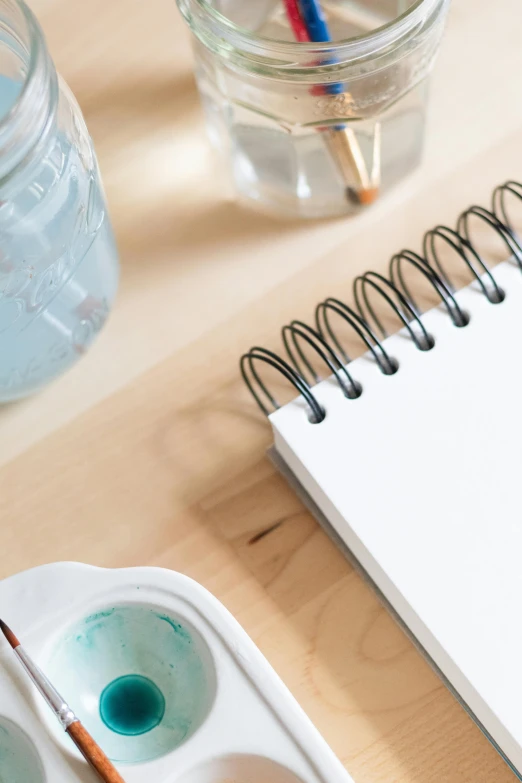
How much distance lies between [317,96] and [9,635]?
32cm

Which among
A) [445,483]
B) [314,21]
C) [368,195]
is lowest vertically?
[445,483]

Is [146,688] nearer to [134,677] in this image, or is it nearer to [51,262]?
[134,677]

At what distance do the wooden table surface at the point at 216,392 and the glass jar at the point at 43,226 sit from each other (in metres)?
0.04

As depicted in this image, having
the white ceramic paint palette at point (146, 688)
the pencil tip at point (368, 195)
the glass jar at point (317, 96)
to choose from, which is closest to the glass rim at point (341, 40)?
the glass jar at point (317, 96)

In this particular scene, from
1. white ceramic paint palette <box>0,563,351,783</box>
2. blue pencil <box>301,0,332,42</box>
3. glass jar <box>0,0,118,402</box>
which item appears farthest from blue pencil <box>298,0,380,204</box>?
white ceramic paint palette <box>0,563,351,783</box>

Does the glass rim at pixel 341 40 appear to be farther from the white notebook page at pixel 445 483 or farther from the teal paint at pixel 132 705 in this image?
the teal paint at pixel 132 705

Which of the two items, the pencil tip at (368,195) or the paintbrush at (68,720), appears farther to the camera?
the pencil tip at (368,195)

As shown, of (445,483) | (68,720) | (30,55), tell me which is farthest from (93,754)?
(30,55)

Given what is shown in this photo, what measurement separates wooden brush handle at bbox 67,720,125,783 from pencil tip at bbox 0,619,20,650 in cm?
5

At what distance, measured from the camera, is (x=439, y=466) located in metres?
0.43

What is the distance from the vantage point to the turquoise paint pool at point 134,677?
1.33ft

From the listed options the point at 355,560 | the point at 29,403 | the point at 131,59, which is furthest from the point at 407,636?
the point at 131,59

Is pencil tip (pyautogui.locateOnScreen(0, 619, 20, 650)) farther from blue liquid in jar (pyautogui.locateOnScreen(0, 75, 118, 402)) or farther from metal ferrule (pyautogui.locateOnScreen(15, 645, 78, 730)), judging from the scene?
blue liquid in jar (pyautogui.locateOnScreen(0, 75, 118, 402))

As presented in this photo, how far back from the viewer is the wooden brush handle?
366 mm
